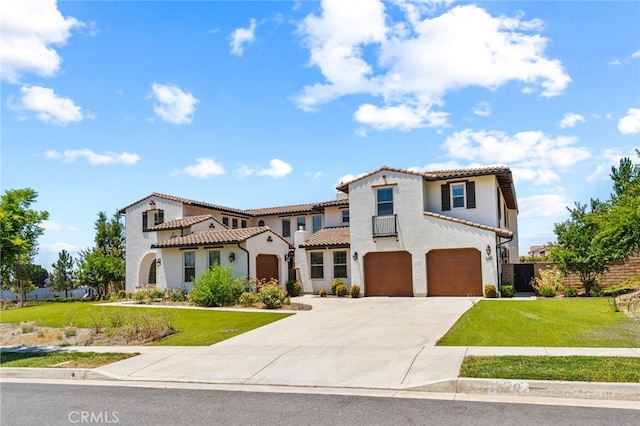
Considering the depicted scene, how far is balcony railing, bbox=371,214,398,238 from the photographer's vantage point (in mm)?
26188

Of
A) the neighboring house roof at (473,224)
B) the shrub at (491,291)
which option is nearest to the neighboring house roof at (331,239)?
the neighboring house roof at (473,224)

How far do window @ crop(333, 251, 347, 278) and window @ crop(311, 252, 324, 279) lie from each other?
2.62ft

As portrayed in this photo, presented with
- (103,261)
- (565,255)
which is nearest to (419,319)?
(565,255)

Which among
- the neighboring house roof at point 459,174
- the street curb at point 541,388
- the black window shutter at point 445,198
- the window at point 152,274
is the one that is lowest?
the street curb at point 541,388

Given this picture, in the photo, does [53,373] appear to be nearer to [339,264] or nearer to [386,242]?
[386,242]

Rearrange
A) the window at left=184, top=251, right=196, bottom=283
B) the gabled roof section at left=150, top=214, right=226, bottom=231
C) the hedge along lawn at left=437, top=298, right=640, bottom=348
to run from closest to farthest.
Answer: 1. the hedge along lawn at left=437, top=298, right=640, bottom=348
2. the window at left=184, top=251, right=196, bottom=283
3. the gabled roof section at left=150, top=214, right=226, bottom=231

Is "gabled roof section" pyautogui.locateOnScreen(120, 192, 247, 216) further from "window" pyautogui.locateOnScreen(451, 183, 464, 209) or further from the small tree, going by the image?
the small tree

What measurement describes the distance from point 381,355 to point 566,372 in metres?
3.88

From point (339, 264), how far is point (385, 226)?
4202mm

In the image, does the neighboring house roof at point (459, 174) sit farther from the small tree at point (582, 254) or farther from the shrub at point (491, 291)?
the shrub at point (491, 291)

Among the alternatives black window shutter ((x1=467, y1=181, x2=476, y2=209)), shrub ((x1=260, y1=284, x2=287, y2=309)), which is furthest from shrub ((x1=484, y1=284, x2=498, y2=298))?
shrub ((x1=260, y1=284, x2=287, y2=309))

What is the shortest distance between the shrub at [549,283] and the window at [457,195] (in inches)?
204

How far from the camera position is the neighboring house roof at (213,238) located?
27656 millimetres

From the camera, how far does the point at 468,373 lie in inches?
352
